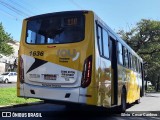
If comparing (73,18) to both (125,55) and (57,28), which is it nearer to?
(57,28)

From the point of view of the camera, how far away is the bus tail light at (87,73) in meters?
10.3

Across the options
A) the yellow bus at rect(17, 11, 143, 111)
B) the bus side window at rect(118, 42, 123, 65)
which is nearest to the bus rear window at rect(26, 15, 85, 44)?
the yellow bus at rect(17, 11, 143, 111)

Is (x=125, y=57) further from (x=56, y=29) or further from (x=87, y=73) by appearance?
(x=87, y=73)

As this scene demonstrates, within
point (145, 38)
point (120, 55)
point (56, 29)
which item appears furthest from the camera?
point (145, 38)

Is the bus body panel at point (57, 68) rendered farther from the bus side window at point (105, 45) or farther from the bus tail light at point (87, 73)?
the bus side window at point (105, 45)

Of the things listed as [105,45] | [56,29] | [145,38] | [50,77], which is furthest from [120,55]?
[145,38]

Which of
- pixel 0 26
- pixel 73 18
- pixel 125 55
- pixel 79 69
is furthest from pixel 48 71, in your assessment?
pixel 0 26

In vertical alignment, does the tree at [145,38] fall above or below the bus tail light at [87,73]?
above

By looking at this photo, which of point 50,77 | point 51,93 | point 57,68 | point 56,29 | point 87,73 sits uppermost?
point 56,29

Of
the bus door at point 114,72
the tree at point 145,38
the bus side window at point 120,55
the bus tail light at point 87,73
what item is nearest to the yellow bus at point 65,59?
the bus tail light at point 87,73

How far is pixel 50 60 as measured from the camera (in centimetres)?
1093

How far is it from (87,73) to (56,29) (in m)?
1.83

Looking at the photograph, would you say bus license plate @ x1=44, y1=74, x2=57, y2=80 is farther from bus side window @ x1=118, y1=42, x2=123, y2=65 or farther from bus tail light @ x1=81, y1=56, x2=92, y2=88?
bus side window @ x1=118, y1=42, x2=123, y2=65

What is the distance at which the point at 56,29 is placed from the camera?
11.1 metres
